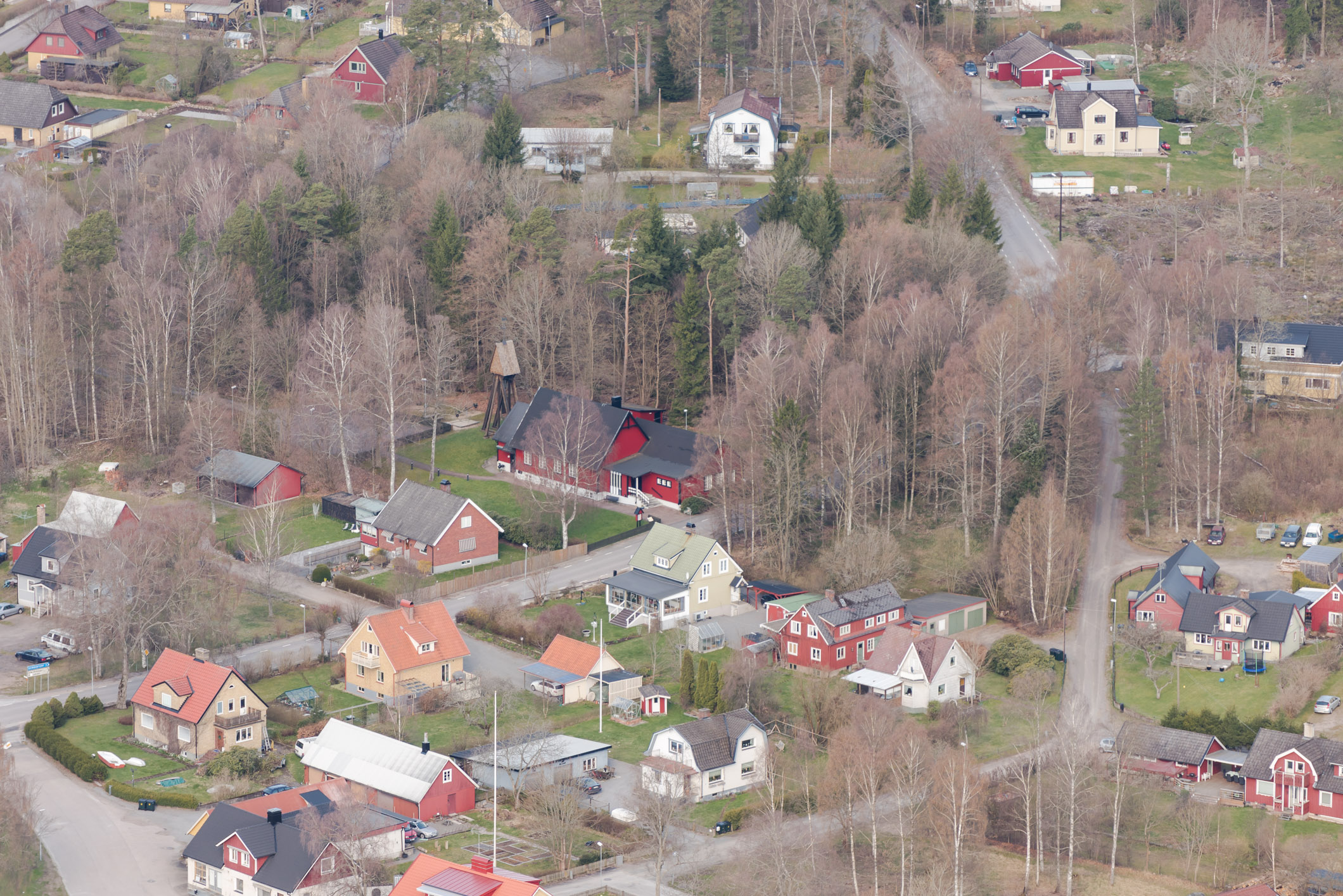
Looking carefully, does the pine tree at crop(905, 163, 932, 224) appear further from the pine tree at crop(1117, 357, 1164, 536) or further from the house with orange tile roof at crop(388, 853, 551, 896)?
the house with orange tile roof at crop(388, 853, 551, 896)

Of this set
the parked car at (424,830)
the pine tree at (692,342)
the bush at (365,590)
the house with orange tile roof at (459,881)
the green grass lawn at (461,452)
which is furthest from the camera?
the green grass lawn at (461,452)

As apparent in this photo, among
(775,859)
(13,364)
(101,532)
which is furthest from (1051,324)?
(13,364)

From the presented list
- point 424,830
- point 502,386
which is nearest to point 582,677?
point 424,830

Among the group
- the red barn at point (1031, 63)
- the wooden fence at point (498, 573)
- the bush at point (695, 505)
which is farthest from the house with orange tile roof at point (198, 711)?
the red barn at point (1031, 63)

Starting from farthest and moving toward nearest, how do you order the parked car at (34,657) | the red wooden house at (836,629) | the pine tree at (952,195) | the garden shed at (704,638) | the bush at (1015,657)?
the pine tree at (952,195)
the parked car at (34,657)
the garden shed at (704,638)
the red wooden house at (836,629)
the bush at (1015,657)

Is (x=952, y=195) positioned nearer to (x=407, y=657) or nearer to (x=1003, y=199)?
(x=1003, y=199)

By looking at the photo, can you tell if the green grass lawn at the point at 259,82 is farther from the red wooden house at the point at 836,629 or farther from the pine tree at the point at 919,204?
the red wooden house at the point at 836,629
